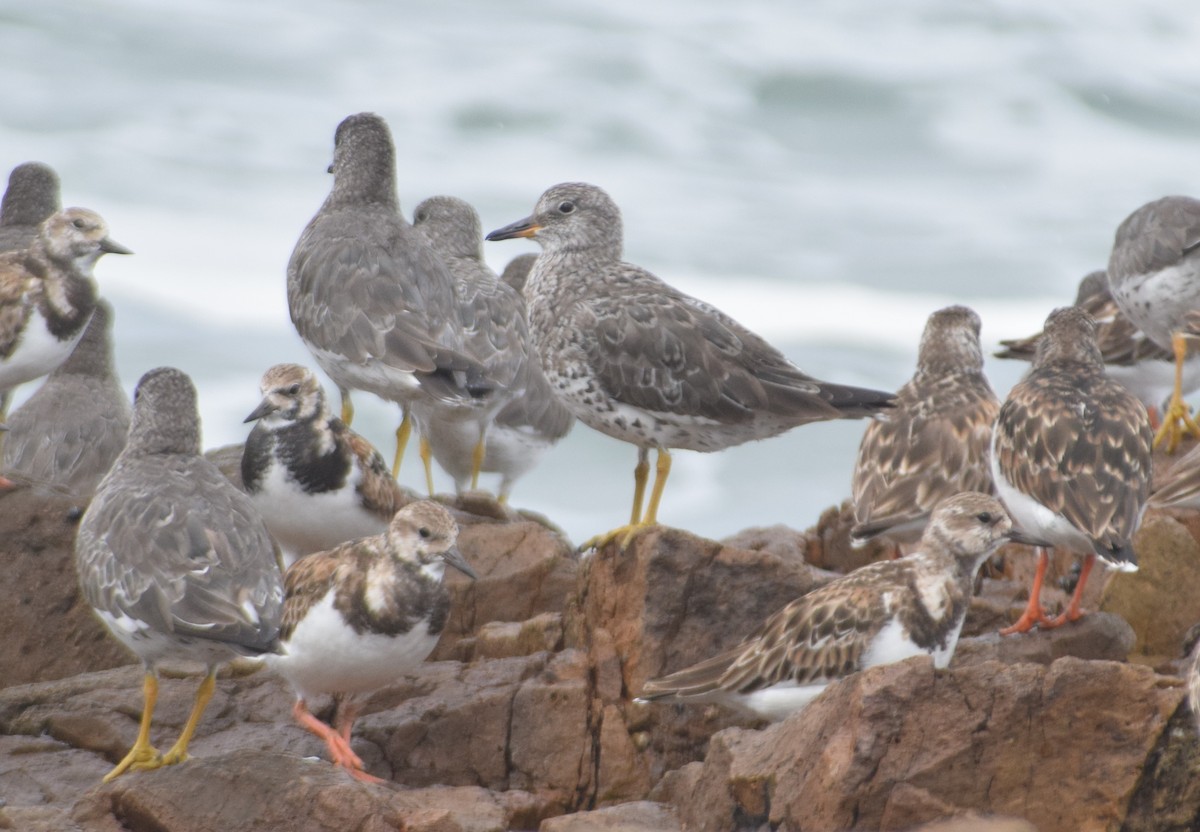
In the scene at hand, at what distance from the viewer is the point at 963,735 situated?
5891 mm

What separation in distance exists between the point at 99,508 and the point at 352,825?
210cm

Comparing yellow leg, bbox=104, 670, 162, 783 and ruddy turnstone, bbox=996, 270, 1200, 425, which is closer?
yellow leg, bbox=104, 670, 162, 783

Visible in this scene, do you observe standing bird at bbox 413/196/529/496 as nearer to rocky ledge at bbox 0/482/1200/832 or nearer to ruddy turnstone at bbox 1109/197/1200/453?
rocky ledge at bbox 0/482/1200/832

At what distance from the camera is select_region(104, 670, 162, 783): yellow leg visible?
6934 mm

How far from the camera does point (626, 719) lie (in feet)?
24.5

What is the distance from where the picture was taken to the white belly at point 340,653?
7109 millimetres

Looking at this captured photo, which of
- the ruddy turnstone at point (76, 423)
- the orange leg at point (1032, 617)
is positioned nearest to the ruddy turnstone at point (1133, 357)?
Answer: the orange leg at point (1032, 617)

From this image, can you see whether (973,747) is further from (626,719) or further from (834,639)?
(626,719)

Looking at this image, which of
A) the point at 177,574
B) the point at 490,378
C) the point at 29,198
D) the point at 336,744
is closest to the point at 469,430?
the point at 490,378

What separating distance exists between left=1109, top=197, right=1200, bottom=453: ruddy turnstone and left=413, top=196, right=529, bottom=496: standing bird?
4378mm

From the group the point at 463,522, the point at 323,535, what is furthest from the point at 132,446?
the point at 463,522

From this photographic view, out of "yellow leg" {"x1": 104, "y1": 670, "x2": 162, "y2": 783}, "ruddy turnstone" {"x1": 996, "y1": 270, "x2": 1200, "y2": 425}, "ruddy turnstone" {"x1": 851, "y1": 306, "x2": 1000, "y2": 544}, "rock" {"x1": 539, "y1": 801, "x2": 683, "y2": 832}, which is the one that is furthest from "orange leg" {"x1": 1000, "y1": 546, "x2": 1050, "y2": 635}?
"ruddy turnstone" {"x1": 996, "y1": 270, "x2": 1200, "y2": 425}

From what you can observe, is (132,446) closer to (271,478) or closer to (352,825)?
(271,478)

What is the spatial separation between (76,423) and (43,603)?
307 centimetres
